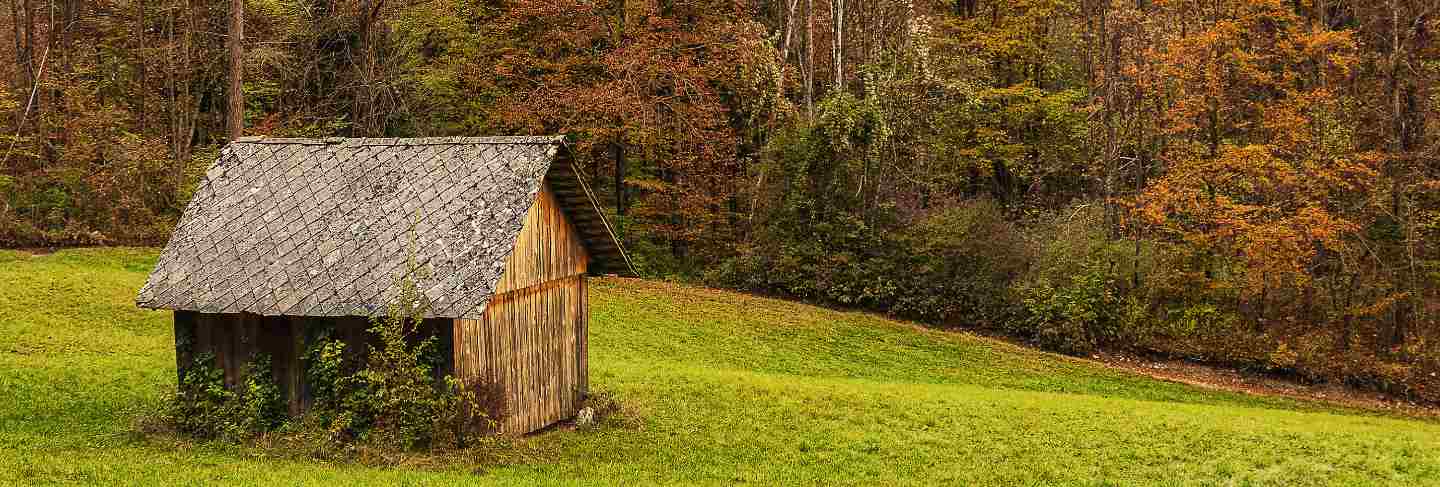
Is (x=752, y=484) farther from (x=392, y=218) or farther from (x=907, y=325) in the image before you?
(x=907, y=325)

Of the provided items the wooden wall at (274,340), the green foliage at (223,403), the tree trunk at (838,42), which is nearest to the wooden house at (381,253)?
the wooden wall at (274,340)

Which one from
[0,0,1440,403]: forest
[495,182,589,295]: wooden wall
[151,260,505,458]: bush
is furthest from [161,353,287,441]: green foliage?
[0,0,1440,403]: forest

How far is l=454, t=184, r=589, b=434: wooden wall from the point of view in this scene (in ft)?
50.2

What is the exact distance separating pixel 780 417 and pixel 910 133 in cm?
1896

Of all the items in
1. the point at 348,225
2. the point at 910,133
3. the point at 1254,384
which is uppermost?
the point at 910,133

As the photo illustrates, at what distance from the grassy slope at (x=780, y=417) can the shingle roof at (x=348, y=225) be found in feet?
7.02

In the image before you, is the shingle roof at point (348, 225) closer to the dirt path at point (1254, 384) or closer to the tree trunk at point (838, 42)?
the dirt path at point (1254, 384)

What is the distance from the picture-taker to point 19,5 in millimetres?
34812

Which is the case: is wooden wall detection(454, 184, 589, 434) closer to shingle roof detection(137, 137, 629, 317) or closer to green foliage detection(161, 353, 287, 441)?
shingle roof detection(137, 137, 629, 317)

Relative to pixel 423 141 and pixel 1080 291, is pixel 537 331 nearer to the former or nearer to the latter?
pixel 423 141

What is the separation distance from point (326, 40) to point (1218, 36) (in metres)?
29.1

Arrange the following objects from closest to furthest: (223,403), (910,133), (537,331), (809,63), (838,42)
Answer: (223,403)
(537,331)
(838,42)
(910,133)
(809,63)

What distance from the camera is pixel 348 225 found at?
15.6 m

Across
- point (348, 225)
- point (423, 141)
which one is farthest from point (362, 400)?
point (423, 141)
